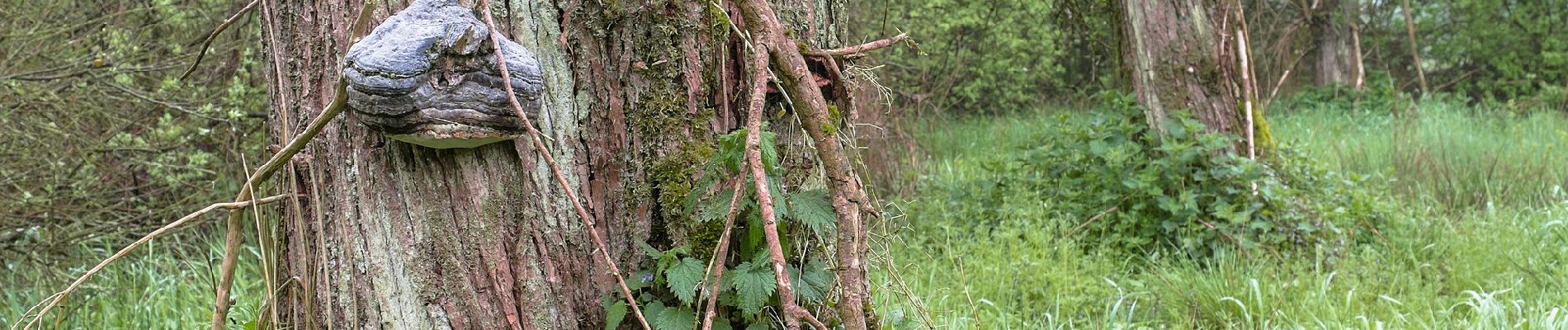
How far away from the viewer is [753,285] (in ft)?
4.94

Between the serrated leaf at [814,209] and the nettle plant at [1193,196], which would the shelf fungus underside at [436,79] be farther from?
the nettle plant at [1193,196]

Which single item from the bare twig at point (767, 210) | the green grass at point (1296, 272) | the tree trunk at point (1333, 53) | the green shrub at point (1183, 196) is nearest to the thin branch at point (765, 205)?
the bare twig at point (767, 210)

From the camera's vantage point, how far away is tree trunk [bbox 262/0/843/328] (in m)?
1.44

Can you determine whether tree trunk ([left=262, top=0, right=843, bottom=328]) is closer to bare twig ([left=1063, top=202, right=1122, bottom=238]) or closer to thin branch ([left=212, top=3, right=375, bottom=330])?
thin branch ([left=212, top=3, right=375, bottom=330])

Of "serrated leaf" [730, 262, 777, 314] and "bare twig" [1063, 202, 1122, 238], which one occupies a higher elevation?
"serrated leaf" [730, 262, 777, 314]

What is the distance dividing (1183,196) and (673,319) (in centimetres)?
348

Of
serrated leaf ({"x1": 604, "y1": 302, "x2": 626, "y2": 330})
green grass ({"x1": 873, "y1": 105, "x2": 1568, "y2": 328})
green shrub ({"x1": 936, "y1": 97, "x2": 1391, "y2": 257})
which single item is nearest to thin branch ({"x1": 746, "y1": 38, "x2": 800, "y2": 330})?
serrated leaf ({"x1": 604, "y1": 302, "x2": 626, "y2": 330})

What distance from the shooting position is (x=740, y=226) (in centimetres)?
155

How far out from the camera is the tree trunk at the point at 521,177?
1440 millimetres

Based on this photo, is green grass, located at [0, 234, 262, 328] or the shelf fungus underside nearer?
the shelf fungus underside

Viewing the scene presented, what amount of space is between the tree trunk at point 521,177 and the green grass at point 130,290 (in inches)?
77.3

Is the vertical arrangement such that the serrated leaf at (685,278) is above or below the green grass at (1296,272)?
above

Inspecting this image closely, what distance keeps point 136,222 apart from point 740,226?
433cm

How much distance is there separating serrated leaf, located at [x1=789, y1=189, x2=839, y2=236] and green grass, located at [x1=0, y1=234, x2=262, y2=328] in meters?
2.34
